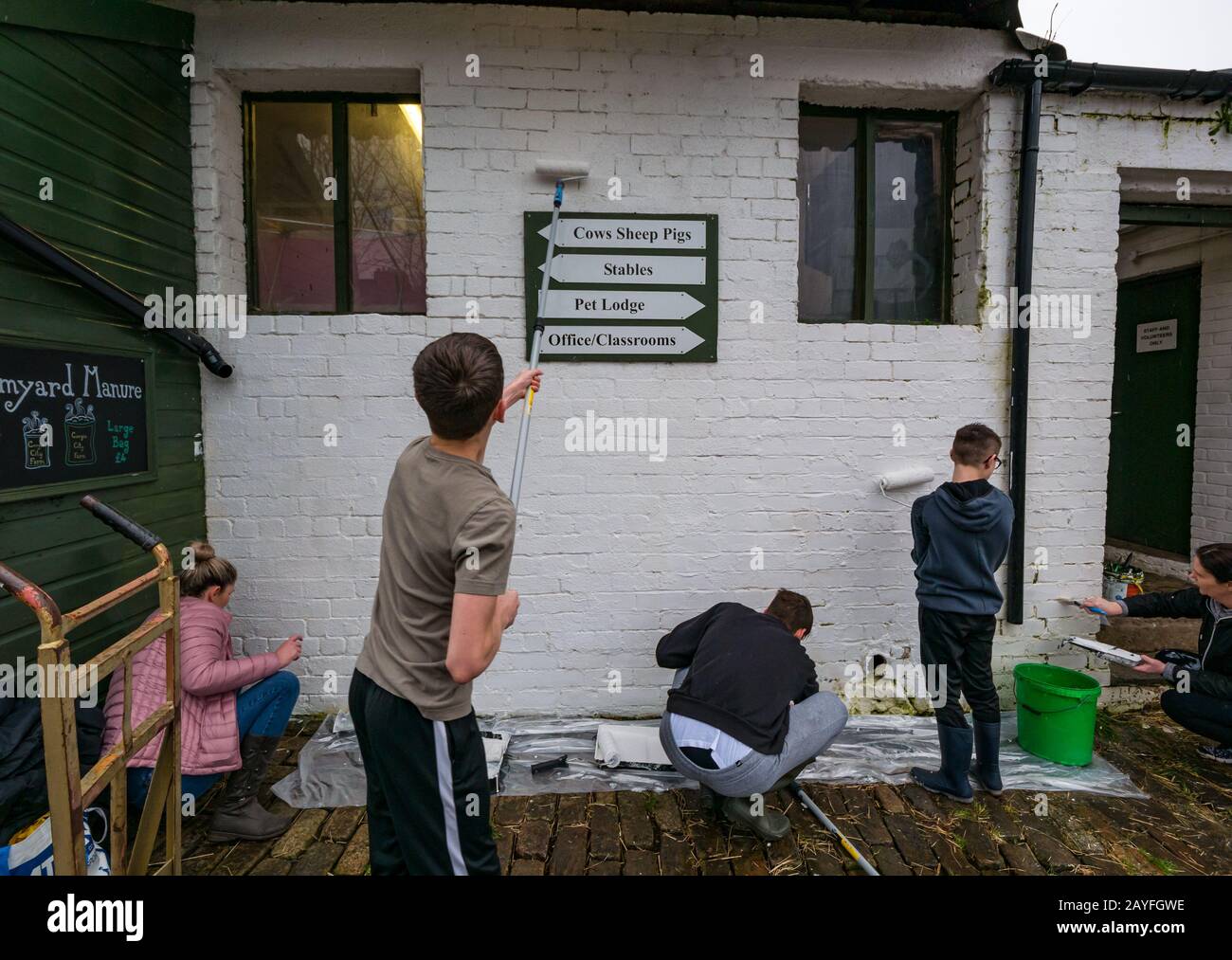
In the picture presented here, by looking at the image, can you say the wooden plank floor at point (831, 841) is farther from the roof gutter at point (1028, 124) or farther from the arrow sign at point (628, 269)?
the arrow sign at point (628, 269)

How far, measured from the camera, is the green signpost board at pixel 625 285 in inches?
151

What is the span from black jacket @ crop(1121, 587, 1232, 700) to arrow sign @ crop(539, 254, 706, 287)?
3021 mm

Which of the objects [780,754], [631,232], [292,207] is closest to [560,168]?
[631,232]

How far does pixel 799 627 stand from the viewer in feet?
10.6

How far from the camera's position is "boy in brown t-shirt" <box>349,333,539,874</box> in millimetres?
1809

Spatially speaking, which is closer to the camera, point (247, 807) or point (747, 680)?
point (747, 680)

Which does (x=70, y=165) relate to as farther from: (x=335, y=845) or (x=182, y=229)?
(x=335, y=845)

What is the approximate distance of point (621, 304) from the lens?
3865mm

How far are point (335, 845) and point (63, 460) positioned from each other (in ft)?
6.43

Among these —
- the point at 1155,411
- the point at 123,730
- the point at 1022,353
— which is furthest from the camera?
the point at 1155,411

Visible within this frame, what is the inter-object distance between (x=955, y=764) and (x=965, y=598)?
0.80 meters

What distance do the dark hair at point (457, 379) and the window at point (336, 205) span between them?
246 cm

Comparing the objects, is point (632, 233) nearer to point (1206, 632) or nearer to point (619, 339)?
point (619, 339)

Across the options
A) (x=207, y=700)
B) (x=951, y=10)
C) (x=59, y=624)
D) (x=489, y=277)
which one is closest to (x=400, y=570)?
(x=59, y=624)
